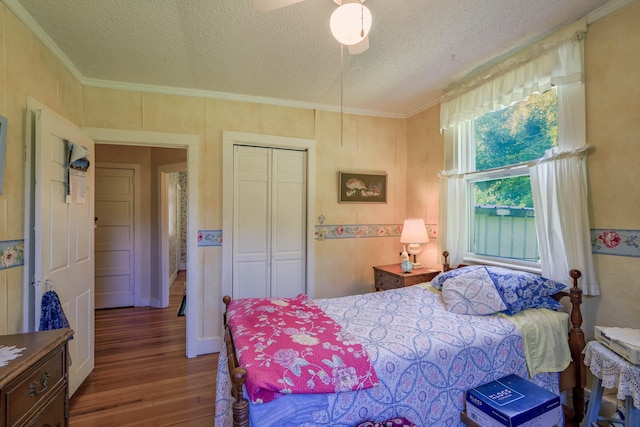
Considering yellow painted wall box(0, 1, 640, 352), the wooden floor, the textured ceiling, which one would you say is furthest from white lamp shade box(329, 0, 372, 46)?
the wooden floor

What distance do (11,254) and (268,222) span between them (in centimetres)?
198

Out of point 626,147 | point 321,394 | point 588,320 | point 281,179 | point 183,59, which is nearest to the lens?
point 321,394

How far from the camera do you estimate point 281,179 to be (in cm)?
331

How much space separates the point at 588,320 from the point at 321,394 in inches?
74.2

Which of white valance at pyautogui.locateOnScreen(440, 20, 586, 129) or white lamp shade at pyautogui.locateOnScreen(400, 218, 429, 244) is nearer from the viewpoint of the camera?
white valance at pyautogui.locateOnScreen(440, 20, 586, 129)

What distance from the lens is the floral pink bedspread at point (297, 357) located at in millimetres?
1213

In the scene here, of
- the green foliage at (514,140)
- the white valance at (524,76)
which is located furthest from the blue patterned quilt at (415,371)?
the white valance at (524,76)

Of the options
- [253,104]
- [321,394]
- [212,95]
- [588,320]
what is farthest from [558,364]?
[212,95]

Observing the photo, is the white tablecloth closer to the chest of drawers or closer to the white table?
the white table

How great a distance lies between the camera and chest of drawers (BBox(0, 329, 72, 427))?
3.61 feet

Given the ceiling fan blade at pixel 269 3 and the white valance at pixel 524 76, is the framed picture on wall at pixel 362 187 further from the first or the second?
the ceiling fan blade at pixel 269 3

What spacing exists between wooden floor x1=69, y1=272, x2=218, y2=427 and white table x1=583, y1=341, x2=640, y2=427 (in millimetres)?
2301

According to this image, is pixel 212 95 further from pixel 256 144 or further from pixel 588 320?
pixel 588 320

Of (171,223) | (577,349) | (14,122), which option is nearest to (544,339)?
(577,349)
